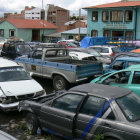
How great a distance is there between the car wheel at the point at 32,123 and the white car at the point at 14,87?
1.88 feet

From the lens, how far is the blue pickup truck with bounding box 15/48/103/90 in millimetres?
10664

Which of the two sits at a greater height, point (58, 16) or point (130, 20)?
point (58, 16)

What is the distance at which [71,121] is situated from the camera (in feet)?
19.0

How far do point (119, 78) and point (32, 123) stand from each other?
347cm

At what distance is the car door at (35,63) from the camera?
1228 cm

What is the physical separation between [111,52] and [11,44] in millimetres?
7430

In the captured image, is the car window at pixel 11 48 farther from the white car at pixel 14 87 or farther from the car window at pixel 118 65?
the car window at pixel 118 65

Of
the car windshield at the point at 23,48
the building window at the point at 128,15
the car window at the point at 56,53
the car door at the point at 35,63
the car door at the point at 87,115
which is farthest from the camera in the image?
the building window at the point at 128,15

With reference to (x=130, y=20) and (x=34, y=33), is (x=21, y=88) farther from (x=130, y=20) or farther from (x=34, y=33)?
(x=34, y=33)

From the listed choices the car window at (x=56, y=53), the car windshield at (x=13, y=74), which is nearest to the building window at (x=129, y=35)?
the car window at (x=56, y=53)

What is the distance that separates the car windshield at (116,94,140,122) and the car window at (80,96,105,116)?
0.38 metres

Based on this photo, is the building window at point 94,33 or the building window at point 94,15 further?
the building window at point 94,33

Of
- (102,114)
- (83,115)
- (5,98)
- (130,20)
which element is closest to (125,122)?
(102,114)

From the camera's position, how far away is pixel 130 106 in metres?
5.52
